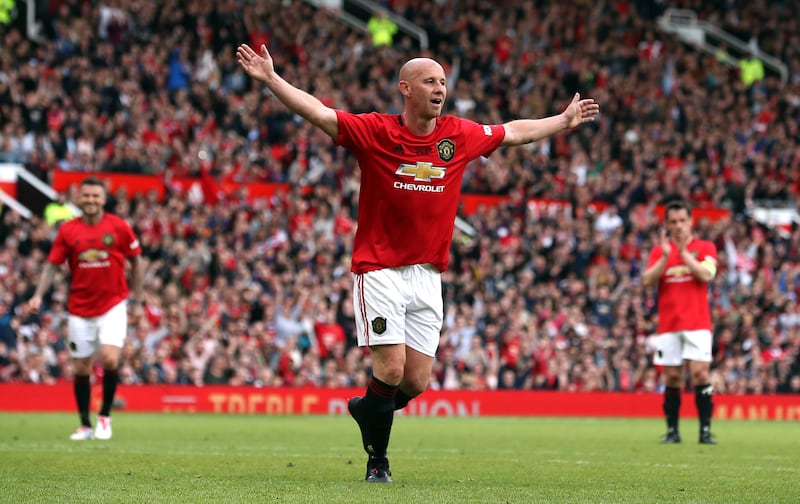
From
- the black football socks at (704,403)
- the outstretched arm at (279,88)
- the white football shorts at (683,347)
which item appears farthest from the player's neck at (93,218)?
the black football socks at (704,403)

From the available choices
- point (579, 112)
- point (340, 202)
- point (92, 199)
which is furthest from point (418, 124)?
point (340, 202)

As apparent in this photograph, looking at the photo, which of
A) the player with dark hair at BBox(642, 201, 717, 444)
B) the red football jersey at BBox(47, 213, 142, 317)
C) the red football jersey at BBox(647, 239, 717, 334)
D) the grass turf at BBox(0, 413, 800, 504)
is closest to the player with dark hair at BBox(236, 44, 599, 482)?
the grass turf at BBox(0, 413, 800, 504)

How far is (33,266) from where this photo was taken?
73.3ft

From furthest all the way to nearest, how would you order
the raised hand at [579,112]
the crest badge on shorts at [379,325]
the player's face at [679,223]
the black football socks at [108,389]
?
the player's face at [679,223]
the black football socks at [108,389]
the raised hand at [579,112]
the crest badge on shorts at [379,325]

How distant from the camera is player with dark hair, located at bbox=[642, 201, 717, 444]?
14.4 m

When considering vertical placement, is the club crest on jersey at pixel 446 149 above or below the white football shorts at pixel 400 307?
above

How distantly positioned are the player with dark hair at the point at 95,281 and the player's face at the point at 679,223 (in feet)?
18.8

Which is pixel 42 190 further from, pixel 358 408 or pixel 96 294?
pixel 358 408

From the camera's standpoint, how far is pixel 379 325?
8680 millimetres

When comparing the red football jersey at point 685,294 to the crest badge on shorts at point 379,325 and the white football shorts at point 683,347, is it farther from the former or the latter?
the crest badge on shorts at point 379,325

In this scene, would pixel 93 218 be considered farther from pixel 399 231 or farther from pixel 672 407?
pixel 672 407

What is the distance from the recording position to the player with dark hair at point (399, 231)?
875cm

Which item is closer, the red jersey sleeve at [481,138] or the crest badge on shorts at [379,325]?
the crest badge on shorts at [379,325]

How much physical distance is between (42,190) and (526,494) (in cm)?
1802
